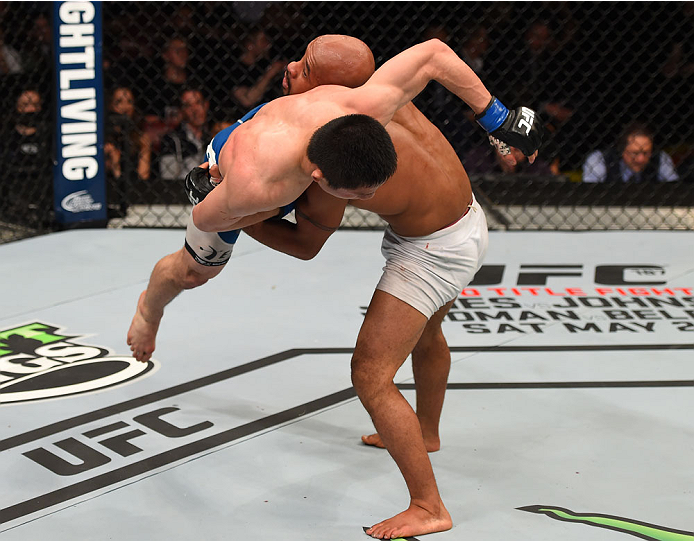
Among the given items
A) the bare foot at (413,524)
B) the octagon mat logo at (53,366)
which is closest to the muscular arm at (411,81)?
the bare foot at (413,524)

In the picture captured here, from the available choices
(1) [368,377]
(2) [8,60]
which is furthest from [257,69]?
(1) [368,377]

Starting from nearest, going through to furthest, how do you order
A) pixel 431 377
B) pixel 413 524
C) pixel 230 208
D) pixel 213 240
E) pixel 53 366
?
pixel 230 208
pixel 413 524
pixel 213 240
pixel 431 377
pixel 53 366

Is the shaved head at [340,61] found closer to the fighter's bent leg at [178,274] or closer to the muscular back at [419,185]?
the muscular back at [419,185]

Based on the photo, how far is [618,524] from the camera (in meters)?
1.75

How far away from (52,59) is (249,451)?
259cm

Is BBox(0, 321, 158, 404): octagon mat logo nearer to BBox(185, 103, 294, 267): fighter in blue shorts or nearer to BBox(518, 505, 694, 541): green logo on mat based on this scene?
BBox(185, 103, 294, 267): fighter in blue shorts

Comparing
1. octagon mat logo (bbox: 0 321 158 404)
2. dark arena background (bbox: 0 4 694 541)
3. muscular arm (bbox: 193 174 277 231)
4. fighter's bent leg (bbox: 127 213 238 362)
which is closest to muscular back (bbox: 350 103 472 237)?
dark arena background (bbox: 0 4 694 541)

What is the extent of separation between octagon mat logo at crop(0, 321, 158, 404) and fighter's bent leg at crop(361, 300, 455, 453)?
82 cm

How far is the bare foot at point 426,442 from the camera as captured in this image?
6.86 ft

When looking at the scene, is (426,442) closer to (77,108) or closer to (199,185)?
(199,185)

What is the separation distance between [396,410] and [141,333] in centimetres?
75

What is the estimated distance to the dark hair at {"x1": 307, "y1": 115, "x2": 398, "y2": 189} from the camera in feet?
4.68

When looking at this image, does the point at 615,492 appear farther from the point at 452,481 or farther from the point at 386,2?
the point at 386,2

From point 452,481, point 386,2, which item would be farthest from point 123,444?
point 386,2
